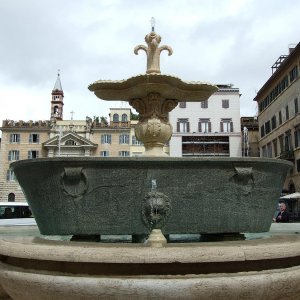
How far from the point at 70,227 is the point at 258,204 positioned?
2.83 meters

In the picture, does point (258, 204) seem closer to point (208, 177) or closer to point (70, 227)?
point (208, 177)

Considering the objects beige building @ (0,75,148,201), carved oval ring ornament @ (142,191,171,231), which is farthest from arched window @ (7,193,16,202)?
carved oval ring ornament @ (142,191,171,231)

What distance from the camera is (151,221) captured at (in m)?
5.84

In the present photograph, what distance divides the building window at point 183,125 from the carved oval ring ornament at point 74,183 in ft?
192

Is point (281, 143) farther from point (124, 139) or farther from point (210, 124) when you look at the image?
point (124, 139)

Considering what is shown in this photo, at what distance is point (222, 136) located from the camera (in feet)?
212

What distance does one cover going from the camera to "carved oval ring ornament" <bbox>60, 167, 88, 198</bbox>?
6.03 meters

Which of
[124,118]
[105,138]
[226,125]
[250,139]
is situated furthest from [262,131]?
[105,138]

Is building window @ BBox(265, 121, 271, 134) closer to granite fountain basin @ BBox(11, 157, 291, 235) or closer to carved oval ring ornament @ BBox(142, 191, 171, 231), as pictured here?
granite fountain basin @ BBox(11, 157, 291, 235)

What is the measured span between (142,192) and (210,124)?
59.4 meters

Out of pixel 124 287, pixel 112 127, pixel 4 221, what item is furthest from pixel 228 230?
pixel 112 127

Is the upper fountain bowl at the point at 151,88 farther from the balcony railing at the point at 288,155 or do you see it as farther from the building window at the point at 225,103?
the building window at the point at 225,103

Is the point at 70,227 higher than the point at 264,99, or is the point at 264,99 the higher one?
the point at 264,99

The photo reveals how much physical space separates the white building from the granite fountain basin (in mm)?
57819
